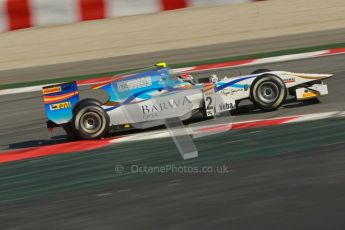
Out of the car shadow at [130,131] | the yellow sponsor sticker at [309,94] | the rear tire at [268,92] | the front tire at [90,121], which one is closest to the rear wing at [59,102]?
the front tire at [90,121]

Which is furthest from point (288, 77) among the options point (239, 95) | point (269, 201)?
point (269, 201)

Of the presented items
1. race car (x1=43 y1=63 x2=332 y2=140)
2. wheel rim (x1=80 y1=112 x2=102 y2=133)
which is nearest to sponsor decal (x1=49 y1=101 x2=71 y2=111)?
race car (x1=43 y1=63 x2=332 y2=140)

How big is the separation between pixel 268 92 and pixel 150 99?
1502mm

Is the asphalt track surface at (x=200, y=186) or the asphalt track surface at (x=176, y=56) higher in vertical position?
the asphalt track surface at (x=176, y=56)

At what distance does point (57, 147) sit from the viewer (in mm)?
9047

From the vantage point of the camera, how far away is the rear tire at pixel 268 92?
9.14 meters

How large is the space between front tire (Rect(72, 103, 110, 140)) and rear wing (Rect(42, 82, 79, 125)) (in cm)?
11

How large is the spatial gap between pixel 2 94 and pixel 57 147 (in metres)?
4.92

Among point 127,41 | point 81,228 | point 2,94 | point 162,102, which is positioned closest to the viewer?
point 81,228

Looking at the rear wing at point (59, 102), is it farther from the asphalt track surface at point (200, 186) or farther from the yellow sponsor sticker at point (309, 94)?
the yellow sponsor sticker at point (309, 94)

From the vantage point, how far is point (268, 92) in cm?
923

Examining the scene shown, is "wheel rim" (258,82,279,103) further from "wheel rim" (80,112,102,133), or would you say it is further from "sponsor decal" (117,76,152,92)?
"wheel rim" (80,112,102,133)

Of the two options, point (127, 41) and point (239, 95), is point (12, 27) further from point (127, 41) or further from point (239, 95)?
point (239, 95)

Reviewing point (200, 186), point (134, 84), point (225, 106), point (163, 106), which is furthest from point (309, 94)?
point (200, 186)
